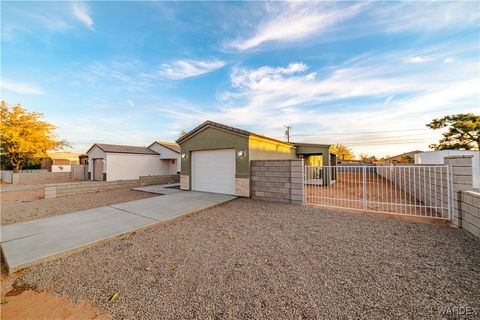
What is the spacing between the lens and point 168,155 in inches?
788

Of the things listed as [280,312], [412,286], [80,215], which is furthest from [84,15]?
[412,286]

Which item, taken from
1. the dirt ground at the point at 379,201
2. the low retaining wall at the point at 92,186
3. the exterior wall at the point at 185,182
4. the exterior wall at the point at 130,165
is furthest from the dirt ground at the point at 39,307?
the exterior wall at the point at 130,165

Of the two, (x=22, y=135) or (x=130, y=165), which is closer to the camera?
(x=22, y=135)

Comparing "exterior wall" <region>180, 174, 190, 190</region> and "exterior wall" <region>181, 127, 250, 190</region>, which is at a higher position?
"exterior wall" <region>181, 127, 250, 190</region>

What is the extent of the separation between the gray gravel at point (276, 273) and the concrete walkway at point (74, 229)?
0.35 m

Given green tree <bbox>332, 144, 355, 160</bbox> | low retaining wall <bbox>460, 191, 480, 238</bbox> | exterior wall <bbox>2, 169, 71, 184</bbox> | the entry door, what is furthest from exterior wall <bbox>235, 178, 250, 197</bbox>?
green tree <bbox>332, 144, 355, 160</bbox>

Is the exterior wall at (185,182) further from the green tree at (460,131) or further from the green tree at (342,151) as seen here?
the green tree at (342,151)

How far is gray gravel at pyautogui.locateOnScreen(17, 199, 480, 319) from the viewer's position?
6.57 ft

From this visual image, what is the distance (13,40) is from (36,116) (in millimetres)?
16868

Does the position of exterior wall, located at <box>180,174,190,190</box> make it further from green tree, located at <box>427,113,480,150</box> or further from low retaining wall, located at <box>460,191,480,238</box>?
green tree, located at <box>427,113,480,150</box>

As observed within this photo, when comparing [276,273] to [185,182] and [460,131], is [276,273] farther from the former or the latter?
[460,131]

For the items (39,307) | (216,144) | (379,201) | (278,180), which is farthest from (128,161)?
(379,201)

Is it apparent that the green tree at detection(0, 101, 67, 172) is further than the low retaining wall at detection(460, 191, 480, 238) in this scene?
Yes

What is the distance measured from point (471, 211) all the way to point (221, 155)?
27.6ft
